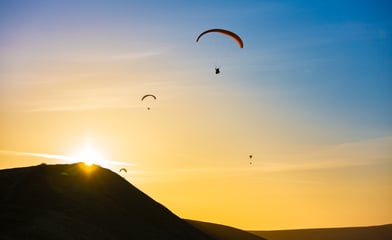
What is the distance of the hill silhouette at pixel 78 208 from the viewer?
54.2 metres

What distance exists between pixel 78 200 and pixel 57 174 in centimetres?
906

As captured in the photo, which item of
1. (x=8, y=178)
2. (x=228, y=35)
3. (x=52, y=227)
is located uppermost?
(x=228, y=35)

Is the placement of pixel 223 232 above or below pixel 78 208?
above

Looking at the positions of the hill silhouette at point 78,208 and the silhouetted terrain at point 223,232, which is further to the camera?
the silhouetted terrain at point 223,232

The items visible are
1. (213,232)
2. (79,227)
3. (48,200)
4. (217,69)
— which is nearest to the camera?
(217,69)

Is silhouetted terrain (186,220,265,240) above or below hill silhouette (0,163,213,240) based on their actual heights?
above

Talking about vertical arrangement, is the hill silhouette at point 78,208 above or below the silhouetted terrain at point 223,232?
below

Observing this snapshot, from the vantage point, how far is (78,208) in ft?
218

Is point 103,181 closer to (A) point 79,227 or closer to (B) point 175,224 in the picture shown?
(B) point 175,224

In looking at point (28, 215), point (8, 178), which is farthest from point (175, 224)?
point (28, 215)

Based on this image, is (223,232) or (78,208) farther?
(223,232)

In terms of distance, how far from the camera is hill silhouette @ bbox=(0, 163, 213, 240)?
2132 inches

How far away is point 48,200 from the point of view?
66.6m

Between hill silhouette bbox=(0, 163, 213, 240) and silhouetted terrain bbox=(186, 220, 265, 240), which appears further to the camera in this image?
silhouetted terrain bbox=(186, 220, 265, 240)
